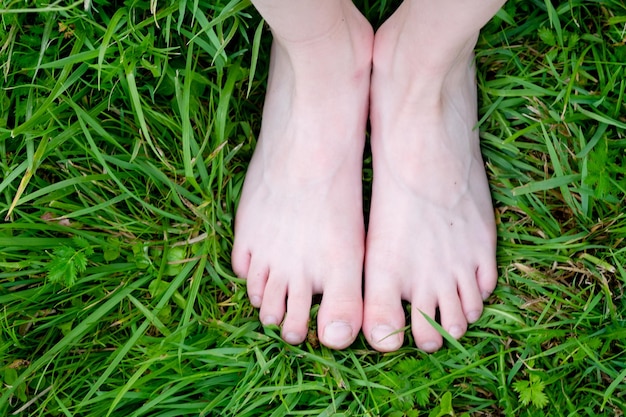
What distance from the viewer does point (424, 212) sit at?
4.42ft

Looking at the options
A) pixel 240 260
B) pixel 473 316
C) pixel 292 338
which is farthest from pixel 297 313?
pixel 473 316

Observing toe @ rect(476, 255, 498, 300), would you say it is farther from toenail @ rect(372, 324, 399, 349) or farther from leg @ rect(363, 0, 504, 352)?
toenail @ rect(372, 324, 399, 349)

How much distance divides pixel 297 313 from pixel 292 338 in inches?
2.1

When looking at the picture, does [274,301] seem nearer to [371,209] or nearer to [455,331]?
[371,209]

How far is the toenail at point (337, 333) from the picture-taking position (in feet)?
4.35

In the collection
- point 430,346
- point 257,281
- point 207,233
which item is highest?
point 207,233

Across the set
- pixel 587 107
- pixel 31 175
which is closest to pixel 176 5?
pixel 31 175

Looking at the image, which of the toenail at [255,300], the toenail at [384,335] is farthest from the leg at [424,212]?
the toenail at [255,300]

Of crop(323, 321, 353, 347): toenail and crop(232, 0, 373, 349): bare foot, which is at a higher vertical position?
crop(232, 0, 373, 349): bare foot

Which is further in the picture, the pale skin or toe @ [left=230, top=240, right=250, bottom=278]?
toe @ [left=230, top=240, right=250, bottom=278]

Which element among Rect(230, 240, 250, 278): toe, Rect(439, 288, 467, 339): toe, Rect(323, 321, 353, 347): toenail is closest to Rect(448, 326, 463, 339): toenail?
Rect(439, 288, 467, 339): toe

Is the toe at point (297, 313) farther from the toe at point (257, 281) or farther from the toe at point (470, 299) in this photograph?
the toe at point (470, 299)

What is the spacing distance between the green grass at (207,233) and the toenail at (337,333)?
4 cm

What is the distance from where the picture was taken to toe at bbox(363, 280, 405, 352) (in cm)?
133
